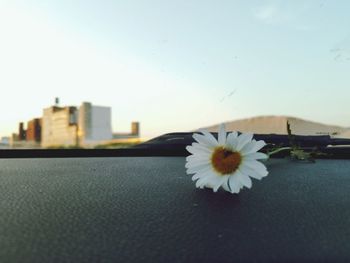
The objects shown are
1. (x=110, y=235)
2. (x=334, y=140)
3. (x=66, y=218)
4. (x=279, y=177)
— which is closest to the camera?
(x=110, y=235)

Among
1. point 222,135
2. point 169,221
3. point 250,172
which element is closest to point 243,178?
point 250,172

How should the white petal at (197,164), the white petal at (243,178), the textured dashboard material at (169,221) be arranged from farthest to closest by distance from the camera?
the white petal at (197,164) < the white petal at (243,178) < the textured dashboard material at (169,221)

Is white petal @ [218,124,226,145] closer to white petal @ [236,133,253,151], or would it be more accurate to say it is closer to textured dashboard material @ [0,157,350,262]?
white petal @ [236,133,253,151]

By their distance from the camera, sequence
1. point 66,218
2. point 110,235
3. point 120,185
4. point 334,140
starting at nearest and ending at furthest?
1. point 110,235
2. point 66,218
3. point 120,185
4. point 334,140

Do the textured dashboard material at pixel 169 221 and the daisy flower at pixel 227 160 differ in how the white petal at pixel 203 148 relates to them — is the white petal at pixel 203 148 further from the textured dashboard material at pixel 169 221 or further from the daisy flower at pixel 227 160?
the textured dashboard material at pixel 169 221

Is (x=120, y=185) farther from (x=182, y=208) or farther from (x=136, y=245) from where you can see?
(x=136, y=245)

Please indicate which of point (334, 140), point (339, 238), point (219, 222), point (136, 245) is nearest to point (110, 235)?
point (136, 245)

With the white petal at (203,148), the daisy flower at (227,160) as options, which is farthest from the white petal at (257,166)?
the white petal at (203,148)
